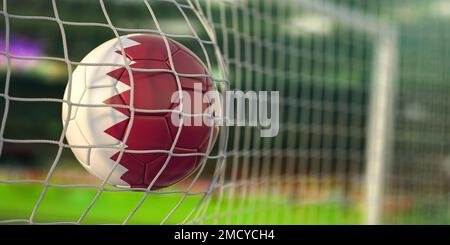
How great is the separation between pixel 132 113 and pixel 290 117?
15.3 ft

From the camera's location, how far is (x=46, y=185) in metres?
1.63

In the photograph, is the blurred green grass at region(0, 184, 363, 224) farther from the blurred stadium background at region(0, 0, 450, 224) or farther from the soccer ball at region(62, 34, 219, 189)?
the soccer ball at region(62, 34, 219, 189)

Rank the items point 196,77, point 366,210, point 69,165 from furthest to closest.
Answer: point 69,165 → point 366,210 → point 196,77

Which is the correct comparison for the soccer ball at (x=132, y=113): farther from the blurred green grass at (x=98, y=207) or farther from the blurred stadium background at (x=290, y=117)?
the blurred green grass at (x=98, y=207)

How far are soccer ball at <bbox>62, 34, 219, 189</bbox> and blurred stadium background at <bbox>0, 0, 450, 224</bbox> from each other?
71 mm

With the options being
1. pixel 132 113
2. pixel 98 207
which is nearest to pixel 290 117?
pixel 132 113

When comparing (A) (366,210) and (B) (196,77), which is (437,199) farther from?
(B) (196,77)

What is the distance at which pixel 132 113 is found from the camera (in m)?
1.60

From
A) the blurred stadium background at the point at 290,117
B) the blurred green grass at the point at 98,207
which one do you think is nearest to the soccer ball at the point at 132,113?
the blurred stadium background at the point at 290,117

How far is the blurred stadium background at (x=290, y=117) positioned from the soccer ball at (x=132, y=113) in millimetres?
71

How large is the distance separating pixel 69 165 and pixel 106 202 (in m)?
0.91

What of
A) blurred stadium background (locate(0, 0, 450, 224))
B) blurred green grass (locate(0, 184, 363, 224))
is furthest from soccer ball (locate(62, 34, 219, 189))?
blurred green grass (locate(0, 184, 363, 224))

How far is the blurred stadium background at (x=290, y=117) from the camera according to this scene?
Result: 2830mm
